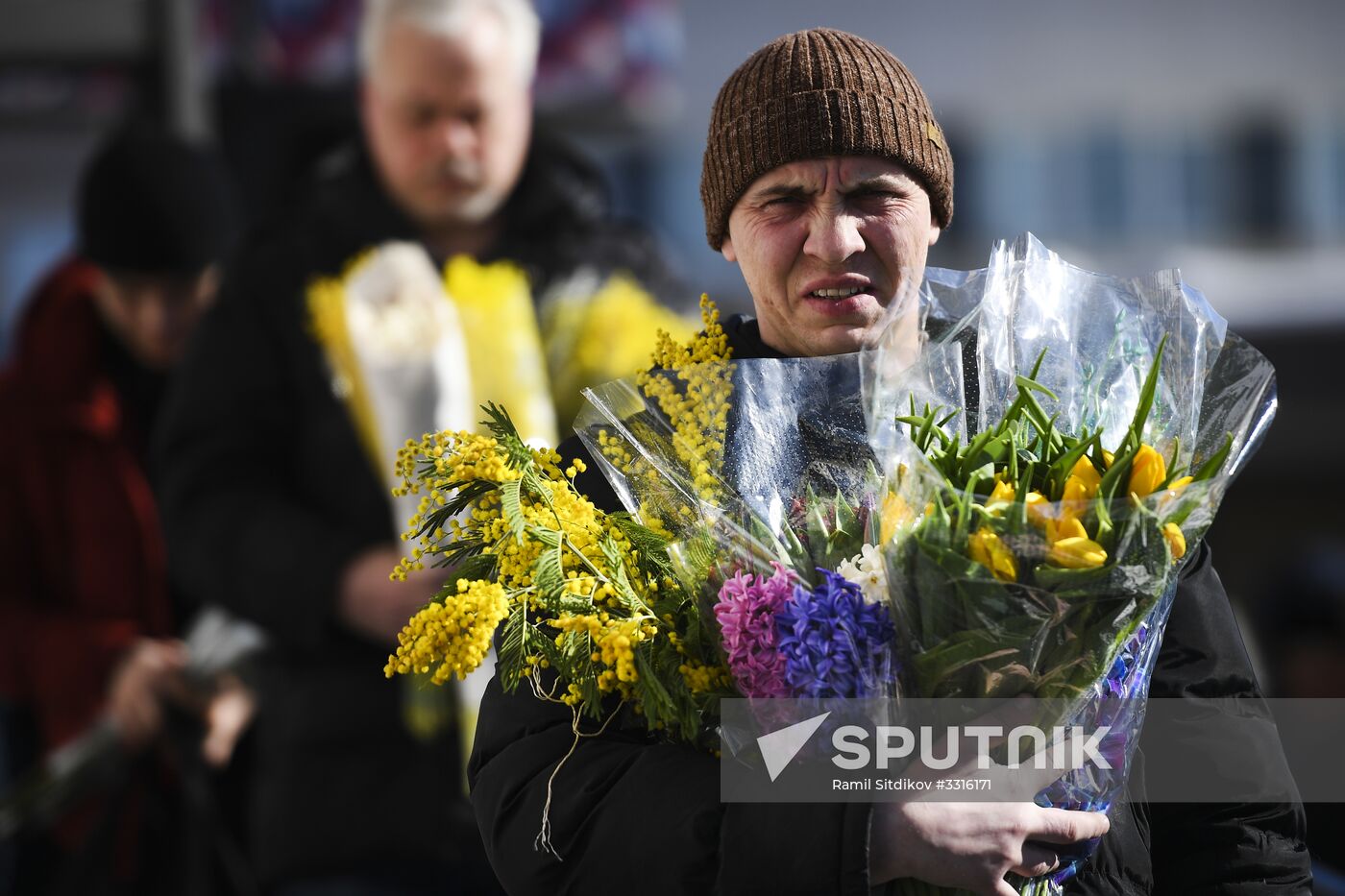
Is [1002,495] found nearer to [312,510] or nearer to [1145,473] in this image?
[1145,473]

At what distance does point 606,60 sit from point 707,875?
16.3 feet

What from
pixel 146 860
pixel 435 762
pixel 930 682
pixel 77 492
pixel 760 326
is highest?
pixel 760 326

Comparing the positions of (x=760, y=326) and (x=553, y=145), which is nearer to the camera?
(x=760, y=326)

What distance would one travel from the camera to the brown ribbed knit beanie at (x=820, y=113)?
1.66m

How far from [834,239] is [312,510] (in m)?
1.84

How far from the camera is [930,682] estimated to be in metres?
1.43

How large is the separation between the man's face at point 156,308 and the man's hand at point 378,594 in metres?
1.25

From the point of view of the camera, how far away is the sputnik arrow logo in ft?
4.68

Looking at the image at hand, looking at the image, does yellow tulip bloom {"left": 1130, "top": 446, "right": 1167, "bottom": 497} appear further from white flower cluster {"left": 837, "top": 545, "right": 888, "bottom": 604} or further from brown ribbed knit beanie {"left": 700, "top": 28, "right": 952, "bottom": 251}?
brown ribbed knit beanie {"left": 700, "top": 28, "right": 952, "bottom": 251}

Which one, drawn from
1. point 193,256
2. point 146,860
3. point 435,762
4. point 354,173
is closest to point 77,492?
point 193,256

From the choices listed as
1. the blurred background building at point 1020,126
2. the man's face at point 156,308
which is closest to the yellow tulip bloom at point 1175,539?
the blurred background building at point 1020,126

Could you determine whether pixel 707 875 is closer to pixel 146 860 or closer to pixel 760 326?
pixel 760 326

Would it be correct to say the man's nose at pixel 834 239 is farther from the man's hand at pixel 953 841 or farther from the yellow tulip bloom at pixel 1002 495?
the man's hand at pixel 953 841

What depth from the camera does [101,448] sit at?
400cm
